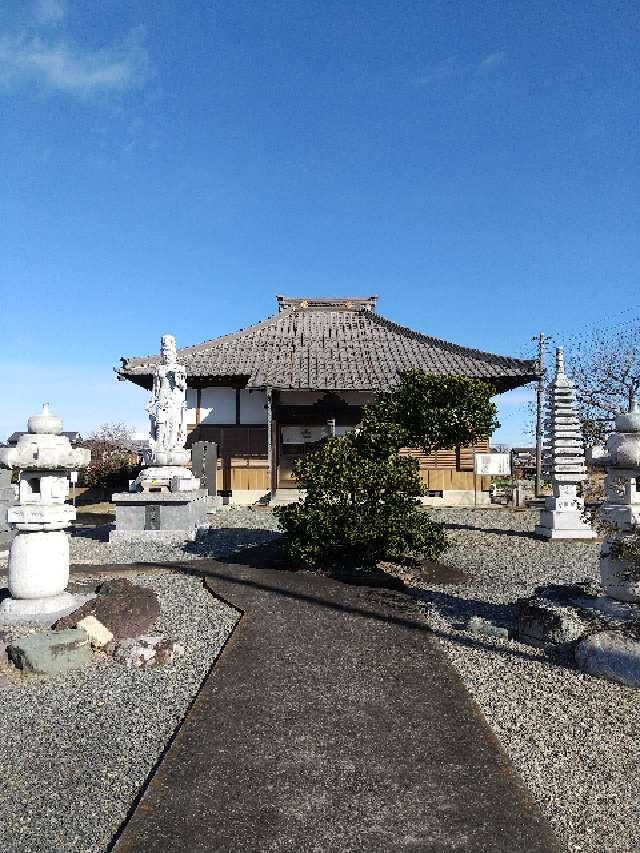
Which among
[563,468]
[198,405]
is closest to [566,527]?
[563,468]

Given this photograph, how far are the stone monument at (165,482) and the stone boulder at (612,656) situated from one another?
7.93 m

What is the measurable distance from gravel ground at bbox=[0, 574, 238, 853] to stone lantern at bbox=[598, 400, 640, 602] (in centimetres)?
367

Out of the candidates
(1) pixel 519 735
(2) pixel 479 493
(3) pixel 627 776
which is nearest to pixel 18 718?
(1) pixel 519 735

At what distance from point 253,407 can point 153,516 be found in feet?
25.9

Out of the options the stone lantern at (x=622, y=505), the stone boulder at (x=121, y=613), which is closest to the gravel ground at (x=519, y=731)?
the stone boulder at (x=121, y=613)

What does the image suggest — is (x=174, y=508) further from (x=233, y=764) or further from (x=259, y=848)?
(x=259, y=848)

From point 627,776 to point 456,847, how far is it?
1260 millimetres

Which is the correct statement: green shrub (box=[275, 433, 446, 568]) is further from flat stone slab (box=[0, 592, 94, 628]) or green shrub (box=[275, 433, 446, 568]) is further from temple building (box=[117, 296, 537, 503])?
temple building (box=[117, 296, 537, 503])

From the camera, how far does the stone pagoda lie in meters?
11.8

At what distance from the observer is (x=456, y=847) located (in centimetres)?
242

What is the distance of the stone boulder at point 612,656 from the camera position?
4.18 m

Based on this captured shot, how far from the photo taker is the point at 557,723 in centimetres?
360

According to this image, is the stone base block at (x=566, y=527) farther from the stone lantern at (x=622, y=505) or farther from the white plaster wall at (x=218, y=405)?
the white plaster wall at (x=218, y=405)

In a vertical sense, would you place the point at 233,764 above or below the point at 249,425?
below
